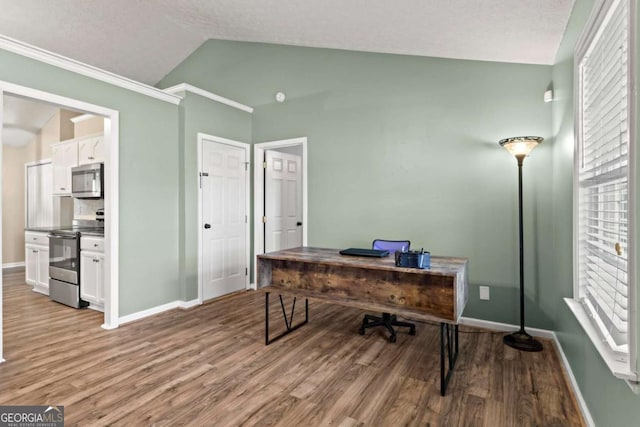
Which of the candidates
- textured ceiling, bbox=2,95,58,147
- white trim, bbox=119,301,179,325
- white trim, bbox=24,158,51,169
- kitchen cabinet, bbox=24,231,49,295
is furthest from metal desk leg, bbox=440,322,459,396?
white trim, bbox=24,158,51,169

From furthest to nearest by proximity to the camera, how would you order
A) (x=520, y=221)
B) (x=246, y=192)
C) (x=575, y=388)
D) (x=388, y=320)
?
(x=246, y=192) < (x=388, y=320) < (x=520, y=221) < (x=575, y=388)

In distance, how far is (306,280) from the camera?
2.73 meters

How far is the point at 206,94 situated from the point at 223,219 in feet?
5.21

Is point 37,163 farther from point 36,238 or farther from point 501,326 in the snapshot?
point 501,326

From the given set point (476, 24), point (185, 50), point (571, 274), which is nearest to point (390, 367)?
point (571, 274)

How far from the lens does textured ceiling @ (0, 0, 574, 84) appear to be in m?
2.39

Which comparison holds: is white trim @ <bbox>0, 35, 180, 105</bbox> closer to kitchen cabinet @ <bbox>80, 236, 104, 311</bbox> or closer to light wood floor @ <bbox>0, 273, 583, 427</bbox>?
kitchen cabinet @ <bbox>80, 236, 104, 311</bbox>

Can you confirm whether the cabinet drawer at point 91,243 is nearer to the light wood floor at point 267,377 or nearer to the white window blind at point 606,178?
the light wood floor at point 267,377

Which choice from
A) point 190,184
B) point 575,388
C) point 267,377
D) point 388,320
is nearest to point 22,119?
point 190,184

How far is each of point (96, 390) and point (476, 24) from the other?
3.70 metres

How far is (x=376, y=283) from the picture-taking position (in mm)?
2426

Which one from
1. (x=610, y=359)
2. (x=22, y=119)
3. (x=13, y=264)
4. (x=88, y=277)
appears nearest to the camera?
(x=610, y=359)

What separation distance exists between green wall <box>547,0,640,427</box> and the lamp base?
A: 20cm

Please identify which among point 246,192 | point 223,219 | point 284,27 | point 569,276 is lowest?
point 569,276
